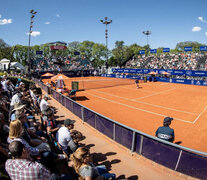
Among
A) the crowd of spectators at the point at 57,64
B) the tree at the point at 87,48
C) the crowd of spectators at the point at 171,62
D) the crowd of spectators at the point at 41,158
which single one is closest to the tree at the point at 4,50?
the crowd of spectators at the point at 57,64

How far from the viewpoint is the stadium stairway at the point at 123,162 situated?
5047 mm

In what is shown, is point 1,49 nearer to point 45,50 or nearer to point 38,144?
point 45,50

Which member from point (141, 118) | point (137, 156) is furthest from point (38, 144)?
point (141, 118)

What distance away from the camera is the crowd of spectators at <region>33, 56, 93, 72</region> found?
2306 inches

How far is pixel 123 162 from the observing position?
18.8 ft

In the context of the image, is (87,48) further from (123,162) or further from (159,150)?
(159,150)

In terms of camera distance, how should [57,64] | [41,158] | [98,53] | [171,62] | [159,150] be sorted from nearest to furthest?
[41,158], [159,150], [171,62], [57,64], [98,53]

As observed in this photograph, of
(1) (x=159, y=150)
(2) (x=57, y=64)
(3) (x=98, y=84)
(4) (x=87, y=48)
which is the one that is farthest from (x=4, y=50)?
(1) (x=159, y=150)

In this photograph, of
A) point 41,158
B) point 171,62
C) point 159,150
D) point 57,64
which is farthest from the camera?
point 57,64

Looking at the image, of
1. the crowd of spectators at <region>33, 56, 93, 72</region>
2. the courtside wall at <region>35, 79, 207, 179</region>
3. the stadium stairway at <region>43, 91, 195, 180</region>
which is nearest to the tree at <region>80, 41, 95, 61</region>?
the crowd of spectators at <region>33, 56, 93, 72</region>

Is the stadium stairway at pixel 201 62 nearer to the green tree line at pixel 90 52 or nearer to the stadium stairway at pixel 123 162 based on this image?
the green tree line at pixel 90 52

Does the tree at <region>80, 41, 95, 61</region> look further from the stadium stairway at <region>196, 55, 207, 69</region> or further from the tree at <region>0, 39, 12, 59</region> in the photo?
the stadium stairway at <region>196, 55, 207, 69</region>

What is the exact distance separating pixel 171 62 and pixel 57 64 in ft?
133

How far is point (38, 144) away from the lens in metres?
4.94
